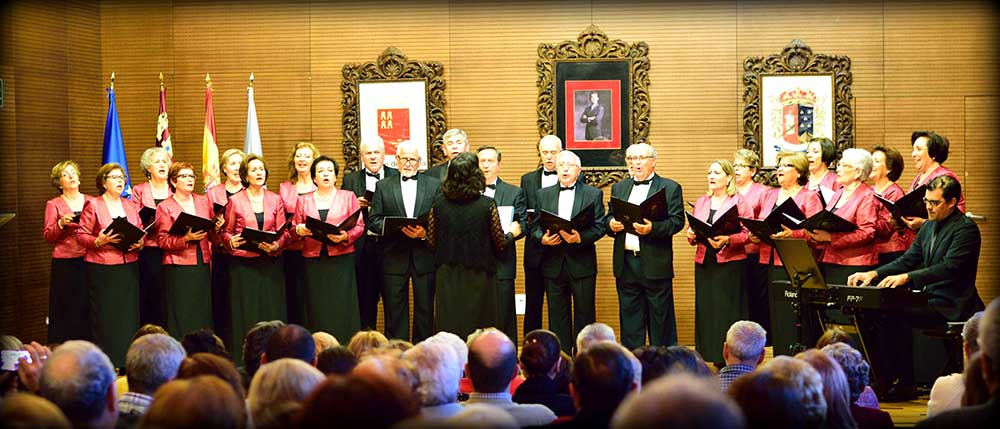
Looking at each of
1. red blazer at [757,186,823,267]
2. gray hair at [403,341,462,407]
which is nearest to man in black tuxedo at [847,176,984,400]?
red blazer at [757,186,823,267]

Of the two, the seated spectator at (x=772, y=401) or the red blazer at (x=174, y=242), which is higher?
the red blazer at (x=174, y=242)

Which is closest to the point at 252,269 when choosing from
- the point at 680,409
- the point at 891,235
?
the point at 891,235

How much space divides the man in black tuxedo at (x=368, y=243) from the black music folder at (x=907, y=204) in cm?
314

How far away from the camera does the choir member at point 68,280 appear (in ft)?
23.0

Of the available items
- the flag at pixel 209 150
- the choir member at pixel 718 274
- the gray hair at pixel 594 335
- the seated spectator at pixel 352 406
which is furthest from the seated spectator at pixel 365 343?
the flag at pixel 209 150

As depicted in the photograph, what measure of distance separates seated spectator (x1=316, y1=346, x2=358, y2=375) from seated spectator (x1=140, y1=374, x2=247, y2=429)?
4.13 ft

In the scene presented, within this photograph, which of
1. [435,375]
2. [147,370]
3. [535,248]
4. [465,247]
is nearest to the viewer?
[435,375]

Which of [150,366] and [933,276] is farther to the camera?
[933,276]

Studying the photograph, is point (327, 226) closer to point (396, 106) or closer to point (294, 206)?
point (294, 206)

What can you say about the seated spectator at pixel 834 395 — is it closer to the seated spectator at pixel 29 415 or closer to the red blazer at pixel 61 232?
the seated spectator at pixel 29 415

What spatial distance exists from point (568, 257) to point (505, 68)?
2256 mm

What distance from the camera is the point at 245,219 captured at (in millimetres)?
6941

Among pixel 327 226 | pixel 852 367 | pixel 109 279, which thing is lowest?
pixel 852 367

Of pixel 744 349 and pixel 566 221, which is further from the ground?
pixel 566 221
